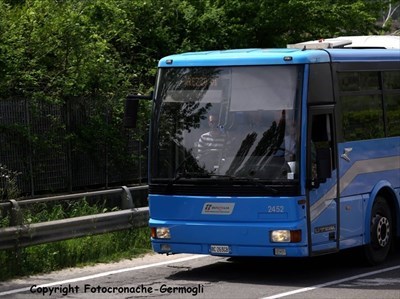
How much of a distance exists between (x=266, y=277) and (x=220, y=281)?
73 centimetres

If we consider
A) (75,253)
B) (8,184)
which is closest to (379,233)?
(75,253)

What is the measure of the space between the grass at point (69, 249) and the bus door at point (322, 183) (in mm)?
3463

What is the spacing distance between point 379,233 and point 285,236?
2271mm

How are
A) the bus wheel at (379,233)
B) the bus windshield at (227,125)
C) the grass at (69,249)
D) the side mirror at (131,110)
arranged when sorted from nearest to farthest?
the bus windshield at (227,125) → the side mirror at (131,110) → the grass at (69,249) → the bus wheel at (379,233)

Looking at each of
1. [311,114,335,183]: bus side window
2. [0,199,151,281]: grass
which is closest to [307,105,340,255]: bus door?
[311,114,335,183]: bus side window

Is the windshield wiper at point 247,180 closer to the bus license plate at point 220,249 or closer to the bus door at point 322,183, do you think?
the bus door at point 322,183

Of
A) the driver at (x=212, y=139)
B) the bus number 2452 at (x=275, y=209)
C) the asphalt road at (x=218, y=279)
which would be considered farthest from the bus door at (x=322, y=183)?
the driver at (x=212, y=139)

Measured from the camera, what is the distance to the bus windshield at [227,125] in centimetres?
1221

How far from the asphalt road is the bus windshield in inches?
52.1

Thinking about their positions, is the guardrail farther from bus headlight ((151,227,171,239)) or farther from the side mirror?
the side mirror

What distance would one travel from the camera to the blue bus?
12133mm

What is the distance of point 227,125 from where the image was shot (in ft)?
41.0

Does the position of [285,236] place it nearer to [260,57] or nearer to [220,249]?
[220,249]

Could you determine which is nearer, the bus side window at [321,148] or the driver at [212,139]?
the bus side window at [321,148]
